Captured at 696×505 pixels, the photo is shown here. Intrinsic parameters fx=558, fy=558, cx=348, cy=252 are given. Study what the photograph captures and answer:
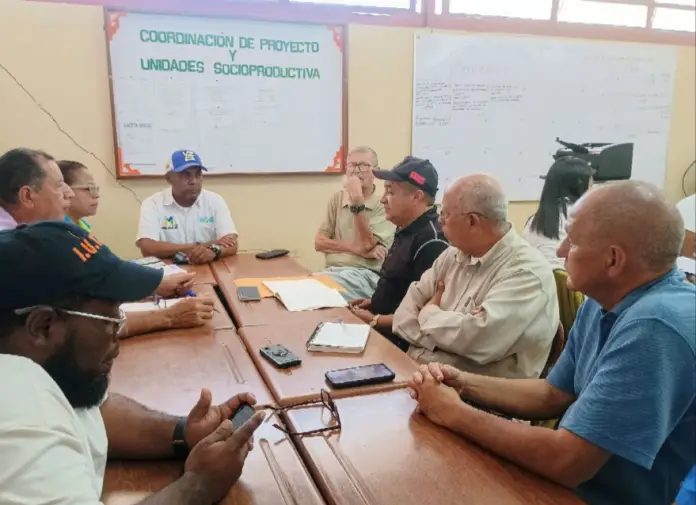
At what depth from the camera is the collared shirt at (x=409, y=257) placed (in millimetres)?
2264

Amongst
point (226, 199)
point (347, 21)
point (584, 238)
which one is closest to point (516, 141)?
point (347, 21)

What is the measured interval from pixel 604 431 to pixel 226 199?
3.11 metres

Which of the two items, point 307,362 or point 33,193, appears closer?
point 307,362

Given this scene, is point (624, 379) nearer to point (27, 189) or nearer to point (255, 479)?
point (255, 479)

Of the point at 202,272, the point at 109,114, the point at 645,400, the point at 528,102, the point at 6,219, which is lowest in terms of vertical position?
the point at 202,272

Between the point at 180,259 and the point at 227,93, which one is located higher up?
the point at 227,93

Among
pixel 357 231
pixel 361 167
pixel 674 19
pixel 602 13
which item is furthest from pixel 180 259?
pixel 674 19

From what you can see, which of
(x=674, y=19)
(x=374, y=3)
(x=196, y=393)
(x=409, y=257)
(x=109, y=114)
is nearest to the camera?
(x=196, y=393)

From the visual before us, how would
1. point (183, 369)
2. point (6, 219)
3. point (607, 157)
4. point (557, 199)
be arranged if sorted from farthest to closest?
point (607, 157) → point (557, 199) → point (6, 219) → point (183, 369)

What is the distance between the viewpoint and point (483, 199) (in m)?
1.82

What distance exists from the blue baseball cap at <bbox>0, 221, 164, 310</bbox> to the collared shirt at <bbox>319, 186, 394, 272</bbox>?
249 cm

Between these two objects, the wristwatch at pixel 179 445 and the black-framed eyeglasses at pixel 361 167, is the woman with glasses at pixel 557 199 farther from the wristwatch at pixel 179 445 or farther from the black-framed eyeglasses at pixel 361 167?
the wristwatch at pixel 179 445

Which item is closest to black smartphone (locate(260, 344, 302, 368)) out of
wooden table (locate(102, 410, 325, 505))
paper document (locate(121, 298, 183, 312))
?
wooden table (locate(102, 410, 325, 505))

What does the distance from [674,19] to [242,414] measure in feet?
16.5
